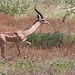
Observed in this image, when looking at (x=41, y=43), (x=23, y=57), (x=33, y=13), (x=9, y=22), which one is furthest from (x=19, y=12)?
(x=23, y=57)

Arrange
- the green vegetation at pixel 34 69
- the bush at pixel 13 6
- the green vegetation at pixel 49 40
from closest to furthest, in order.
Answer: the green vegetation at pixel 34 69, the green vegetation at pixel 49 40, the bush at pixel 13 6

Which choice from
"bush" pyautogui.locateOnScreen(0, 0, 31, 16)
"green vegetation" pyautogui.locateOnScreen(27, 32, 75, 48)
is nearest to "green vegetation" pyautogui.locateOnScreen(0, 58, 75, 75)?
"green vegetation" pyautogui.locateOnScreen(27, 32, 75, 48)

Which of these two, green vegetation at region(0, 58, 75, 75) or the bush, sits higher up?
green vegetation at region(0, 58, 75, 75)

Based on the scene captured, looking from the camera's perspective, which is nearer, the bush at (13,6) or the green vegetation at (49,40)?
the green vegetation at (49,40)

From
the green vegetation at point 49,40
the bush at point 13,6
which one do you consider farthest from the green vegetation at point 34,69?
the bush at point 13,6

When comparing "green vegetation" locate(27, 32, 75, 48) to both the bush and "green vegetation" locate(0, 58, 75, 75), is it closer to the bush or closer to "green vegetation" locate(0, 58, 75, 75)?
"green vegetation" locate(0, 58, 75, 75)

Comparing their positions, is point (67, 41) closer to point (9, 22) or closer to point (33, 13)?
point (9, 22)

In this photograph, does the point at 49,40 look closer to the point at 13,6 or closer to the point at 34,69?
the point at 34,69

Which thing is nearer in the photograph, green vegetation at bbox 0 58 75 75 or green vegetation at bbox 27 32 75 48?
green vegetation at bbox 0 58 75 75

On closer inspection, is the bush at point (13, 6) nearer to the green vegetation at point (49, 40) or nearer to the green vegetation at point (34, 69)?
the green vegetation at point (49, 40)

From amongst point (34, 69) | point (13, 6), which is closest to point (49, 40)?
point (34, 69)

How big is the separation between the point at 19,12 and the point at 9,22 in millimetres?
3847

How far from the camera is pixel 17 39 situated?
29.2 feet

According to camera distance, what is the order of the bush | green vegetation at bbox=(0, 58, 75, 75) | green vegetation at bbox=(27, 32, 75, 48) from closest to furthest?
green vegetation at bbox=(0, 58, 75, 75) < green vegetation at bbox=(27, 32, 75, 48) < the bush
